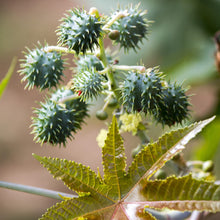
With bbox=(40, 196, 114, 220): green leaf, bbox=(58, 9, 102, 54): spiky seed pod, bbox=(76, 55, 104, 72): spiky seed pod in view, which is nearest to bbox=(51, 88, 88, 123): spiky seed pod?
bbox=(76, 55, 104, 72): spiky seed pod

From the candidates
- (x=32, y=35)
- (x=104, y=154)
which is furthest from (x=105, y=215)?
(x=32, y=35)

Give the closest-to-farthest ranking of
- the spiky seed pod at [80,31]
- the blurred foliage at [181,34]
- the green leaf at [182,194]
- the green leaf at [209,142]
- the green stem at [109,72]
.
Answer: the green leaf at [182,194] → the spiky seed pod at [80,31] → the green stem at [109,72] → the green leaf at [209,142] → the blurred foliage at [181,34]

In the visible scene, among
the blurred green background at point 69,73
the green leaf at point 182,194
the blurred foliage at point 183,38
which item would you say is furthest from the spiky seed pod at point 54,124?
the blurred foliage at point 183,38

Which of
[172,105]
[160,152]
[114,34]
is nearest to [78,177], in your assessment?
[160,152]

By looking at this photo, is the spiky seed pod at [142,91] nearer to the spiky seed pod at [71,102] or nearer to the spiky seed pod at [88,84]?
the spiky seed pod at [88,84]

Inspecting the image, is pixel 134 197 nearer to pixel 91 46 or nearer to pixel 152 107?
pixel 152 107
